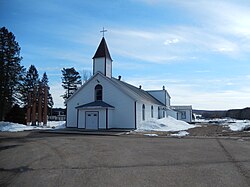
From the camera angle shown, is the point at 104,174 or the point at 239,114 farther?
the point at 239,114

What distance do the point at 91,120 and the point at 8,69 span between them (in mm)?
15879

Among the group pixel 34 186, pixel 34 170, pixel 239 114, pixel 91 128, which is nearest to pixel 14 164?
pixel 34 170

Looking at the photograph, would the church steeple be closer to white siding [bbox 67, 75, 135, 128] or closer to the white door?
white siding [bbox 67, 75, 135, 128]

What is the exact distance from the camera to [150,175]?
679 cm

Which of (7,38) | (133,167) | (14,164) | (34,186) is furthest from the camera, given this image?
(7,38)

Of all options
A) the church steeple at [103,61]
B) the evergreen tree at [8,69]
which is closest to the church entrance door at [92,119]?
the church steeple at [103,61]

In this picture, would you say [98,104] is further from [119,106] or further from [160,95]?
[160,95]

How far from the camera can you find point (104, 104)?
92.6 ft

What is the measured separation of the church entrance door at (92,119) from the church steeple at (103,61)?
5219mm

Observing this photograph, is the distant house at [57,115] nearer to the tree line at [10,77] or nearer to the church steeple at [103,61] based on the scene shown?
the tree line at [10,77]

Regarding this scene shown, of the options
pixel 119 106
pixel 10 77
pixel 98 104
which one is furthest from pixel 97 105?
pixel 10 77

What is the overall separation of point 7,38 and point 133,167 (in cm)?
3424

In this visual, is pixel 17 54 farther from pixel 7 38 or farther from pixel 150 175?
pixel 150 175

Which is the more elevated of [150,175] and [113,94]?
[113,94]
